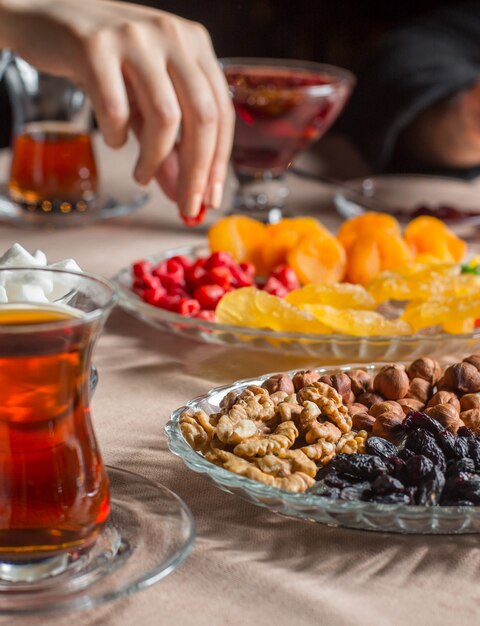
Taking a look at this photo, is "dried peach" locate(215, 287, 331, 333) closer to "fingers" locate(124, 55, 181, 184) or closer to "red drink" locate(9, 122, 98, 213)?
"fingers" locate(124, 55, 181, 184)

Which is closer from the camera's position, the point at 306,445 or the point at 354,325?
the point at 306,445

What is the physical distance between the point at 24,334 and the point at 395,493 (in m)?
0.21

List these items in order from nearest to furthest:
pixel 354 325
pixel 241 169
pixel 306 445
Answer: pixel 306 445, pixel 354 325, pixel 241 169

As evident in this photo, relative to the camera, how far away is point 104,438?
0.68 metres

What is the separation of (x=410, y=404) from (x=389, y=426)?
0.16 feet

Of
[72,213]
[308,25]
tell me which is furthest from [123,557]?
[308,25]

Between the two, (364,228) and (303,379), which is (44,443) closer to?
(303,379)

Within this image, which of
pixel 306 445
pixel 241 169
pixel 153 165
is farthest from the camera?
pixel 241 169

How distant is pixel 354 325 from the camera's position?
82 centimetres

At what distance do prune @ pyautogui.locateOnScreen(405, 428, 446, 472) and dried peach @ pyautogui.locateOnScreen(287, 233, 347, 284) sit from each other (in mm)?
426

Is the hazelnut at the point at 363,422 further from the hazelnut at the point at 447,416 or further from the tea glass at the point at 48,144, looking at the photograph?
the tea glass at the point at 48,144

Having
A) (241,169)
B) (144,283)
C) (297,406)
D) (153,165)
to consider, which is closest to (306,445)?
(297,406)

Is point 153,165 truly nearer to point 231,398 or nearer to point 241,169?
point 241,169

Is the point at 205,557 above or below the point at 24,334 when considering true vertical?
below
